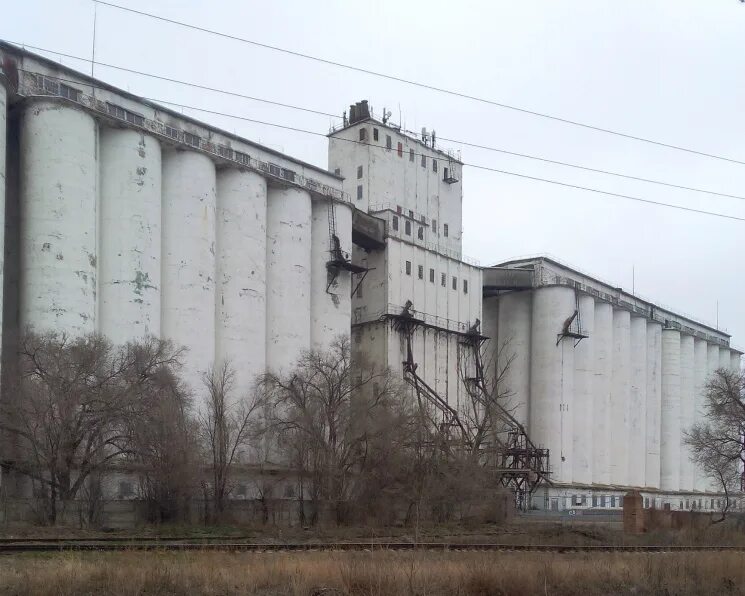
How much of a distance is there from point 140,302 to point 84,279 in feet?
12.0

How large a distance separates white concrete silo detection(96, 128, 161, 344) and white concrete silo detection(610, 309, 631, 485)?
158 ft

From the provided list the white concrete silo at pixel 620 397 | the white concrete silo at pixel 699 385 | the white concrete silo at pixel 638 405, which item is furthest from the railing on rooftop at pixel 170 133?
the white concrete silo at pixel 699 385

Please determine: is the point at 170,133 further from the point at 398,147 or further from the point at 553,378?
the point at 553,378

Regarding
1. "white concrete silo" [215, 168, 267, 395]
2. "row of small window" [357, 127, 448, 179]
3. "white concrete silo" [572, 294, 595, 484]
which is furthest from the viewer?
"white concrete silo" [572, 294, 595, 484]

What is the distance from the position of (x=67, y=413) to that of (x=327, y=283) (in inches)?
1047

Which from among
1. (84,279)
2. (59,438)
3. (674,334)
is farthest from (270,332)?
(674,334)

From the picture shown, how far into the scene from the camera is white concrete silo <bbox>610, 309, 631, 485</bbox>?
79.5 meters

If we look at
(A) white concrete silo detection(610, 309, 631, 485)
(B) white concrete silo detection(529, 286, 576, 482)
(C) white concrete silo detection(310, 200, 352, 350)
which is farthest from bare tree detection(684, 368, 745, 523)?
(A) white concrete silo detection(610, 309, 631, 485)

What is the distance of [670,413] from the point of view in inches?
3484

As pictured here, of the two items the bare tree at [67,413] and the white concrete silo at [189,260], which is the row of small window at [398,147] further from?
the bare tree at [67,413]

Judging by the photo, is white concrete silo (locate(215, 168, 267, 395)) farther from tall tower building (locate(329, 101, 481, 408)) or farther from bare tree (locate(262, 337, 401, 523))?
tall tower building (locate(329, 101, 481, 408))

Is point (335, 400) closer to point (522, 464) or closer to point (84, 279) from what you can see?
point (84, 279)

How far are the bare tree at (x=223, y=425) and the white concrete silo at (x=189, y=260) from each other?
1291 millimetres

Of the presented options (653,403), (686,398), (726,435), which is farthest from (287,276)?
(686,398)
